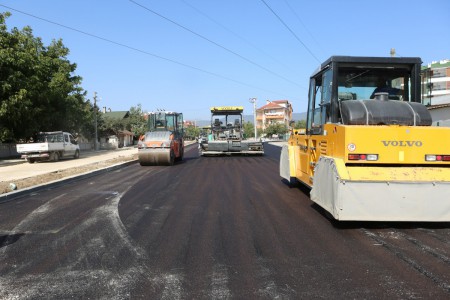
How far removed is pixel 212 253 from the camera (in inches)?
195

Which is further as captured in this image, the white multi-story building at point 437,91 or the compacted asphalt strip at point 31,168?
the compacted asphalt strip at point 31,168

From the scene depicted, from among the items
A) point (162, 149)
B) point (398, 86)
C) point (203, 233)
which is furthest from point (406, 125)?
point (162, 149)

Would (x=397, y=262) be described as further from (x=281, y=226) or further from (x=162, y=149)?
(x=162, y=149)

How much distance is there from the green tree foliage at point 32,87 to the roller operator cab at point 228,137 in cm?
1159

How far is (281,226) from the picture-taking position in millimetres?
6293

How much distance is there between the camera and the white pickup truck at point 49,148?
24125 millimetres

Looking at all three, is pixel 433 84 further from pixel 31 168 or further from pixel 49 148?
pixel 49 148

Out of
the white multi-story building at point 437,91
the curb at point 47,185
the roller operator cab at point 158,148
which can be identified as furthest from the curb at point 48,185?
the white multi-story building at point 437,91

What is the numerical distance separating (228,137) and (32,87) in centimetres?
1305

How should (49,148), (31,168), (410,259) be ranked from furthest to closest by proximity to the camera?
(49,148)
(31,168)
(410,259)

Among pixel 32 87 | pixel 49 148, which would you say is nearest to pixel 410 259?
pixel 49 148

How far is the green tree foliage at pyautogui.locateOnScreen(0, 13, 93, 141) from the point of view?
23375 millimetres

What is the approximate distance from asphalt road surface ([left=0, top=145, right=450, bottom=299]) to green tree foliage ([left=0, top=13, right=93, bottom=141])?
695 inches

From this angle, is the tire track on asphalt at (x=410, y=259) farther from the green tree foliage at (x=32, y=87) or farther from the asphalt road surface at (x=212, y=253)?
the green tree foliage at (x=32, y=87)
